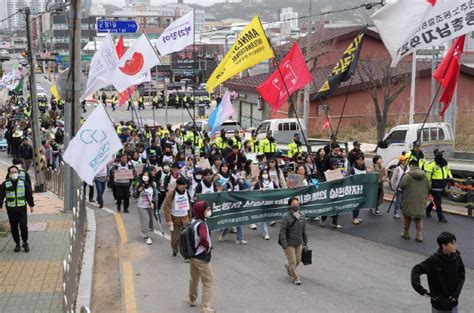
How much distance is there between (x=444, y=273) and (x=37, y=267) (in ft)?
23.7

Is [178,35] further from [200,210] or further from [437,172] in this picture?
[200,210]

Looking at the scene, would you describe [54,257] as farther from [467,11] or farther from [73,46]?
[467,11]

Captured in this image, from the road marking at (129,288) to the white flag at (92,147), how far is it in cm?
176

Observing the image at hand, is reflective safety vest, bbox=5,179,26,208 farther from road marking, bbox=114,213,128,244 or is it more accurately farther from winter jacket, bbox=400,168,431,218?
winter jacket, bbox=400,168,431,218

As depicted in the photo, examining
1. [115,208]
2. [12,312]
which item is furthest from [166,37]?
[12,312]

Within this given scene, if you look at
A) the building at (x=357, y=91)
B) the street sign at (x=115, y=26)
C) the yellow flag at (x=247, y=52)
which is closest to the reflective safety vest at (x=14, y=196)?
the yellow flag at (x=247, y=52)

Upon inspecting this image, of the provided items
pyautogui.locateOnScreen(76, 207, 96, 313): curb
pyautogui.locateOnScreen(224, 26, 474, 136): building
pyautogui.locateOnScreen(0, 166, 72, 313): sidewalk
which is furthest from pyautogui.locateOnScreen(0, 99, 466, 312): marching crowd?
pyautogui.locateOnScreen(224, 26, 474, 136): building

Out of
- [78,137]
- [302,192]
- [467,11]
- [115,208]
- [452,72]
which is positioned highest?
[467,11]

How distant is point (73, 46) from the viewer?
14.6 meters

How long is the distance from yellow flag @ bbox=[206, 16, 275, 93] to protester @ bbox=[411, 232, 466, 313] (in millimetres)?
9321

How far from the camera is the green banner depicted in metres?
13.3

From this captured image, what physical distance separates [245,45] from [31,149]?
11.4 meters

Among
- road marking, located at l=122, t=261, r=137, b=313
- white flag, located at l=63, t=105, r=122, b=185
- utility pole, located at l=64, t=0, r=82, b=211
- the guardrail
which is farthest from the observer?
utility pole, located at l=64, t=0, r=82, b=211

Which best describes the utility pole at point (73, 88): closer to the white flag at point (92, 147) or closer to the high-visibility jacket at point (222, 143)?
the white flag at point (92, 147)
